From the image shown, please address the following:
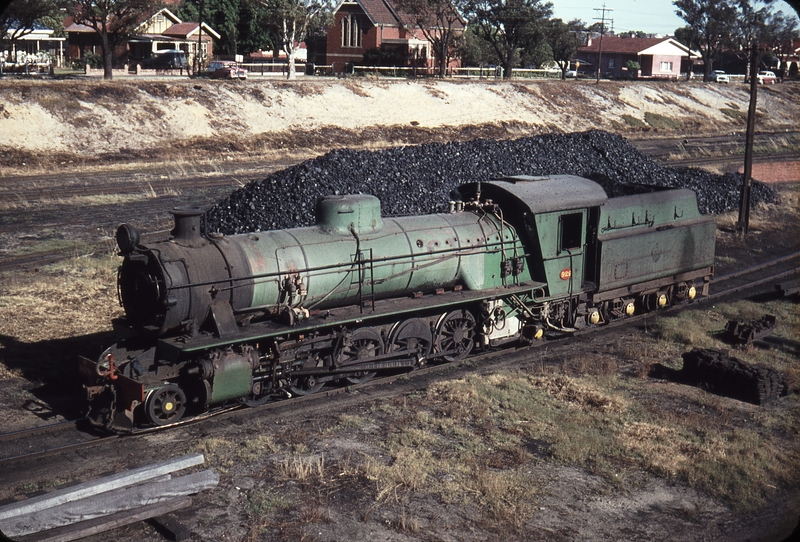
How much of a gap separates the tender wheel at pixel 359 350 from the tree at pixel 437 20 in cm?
5931

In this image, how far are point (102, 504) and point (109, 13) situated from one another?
171 ft

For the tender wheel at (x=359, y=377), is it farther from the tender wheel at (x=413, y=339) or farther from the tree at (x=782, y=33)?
the tree at (x=782, y=33)

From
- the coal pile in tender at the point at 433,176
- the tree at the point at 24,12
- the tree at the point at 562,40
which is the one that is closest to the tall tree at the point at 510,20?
the tree at the point at 562,40

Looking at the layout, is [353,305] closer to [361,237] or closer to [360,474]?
[361,237]

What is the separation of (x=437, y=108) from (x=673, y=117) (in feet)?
77.0

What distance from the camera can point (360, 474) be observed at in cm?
1078

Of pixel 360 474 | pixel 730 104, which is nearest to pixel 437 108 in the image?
pixel 730 104

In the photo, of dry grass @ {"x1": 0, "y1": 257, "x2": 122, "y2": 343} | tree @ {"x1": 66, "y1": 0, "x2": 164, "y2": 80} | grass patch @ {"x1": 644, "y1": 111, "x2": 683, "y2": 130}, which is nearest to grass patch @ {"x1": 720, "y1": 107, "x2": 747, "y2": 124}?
grass patch @ {"x1": 644, "y1": 111, "x2": 683, "y2": 130}

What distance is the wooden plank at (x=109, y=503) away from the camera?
8.75 m

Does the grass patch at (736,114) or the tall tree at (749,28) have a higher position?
the tall tree at (749,28)

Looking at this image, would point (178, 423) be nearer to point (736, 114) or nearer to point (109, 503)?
point (109, 503)

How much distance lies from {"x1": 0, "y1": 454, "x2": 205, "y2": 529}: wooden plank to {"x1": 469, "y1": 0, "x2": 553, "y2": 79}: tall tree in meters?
69.1

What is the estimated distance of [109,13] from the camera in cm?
5406

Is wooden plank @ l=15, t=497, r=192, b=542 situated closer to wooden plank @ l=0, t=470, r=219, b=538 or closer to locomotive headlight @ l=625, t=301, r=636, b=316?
wooden plank @ l=0, t=470, r=219, b=538
